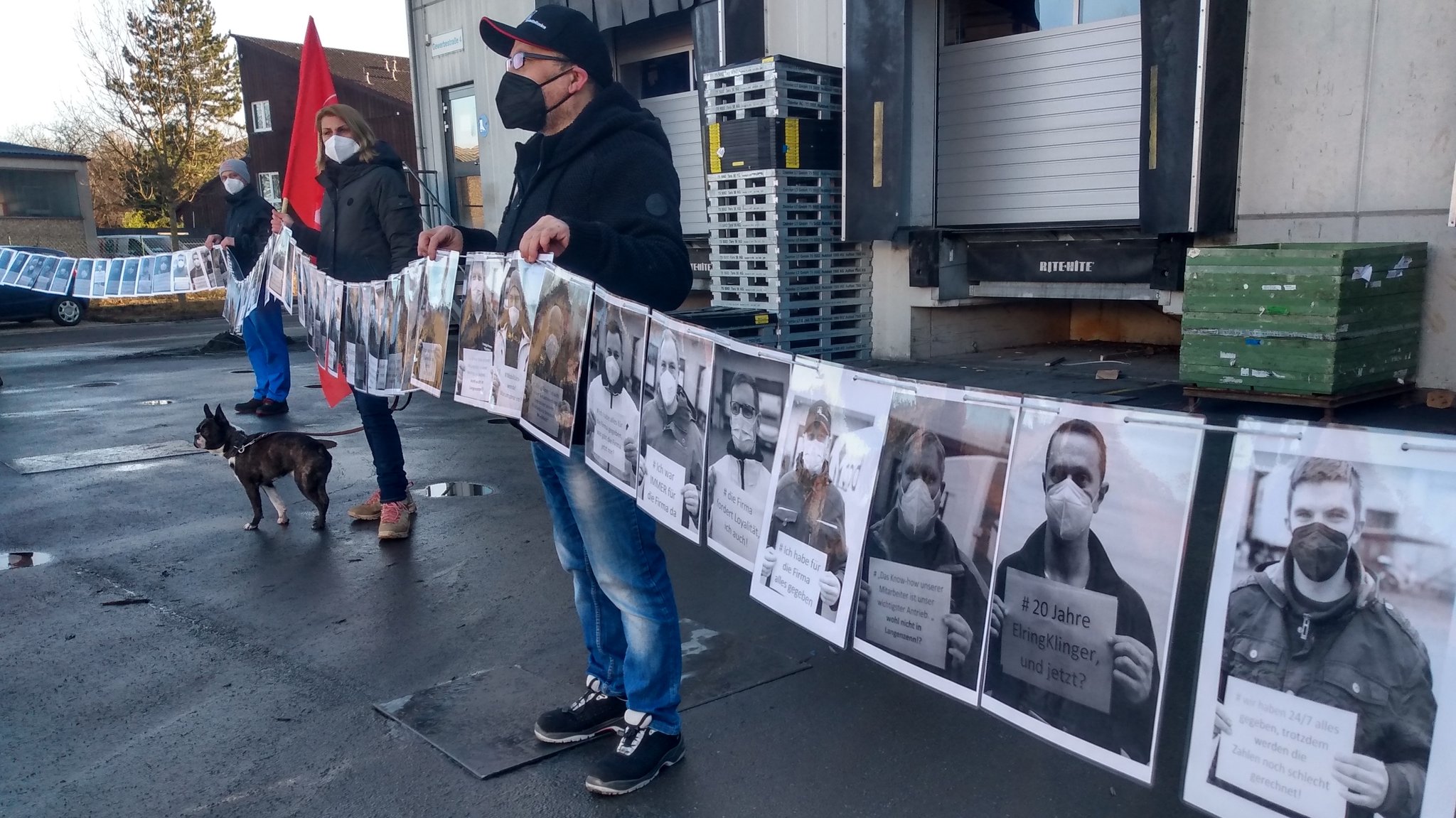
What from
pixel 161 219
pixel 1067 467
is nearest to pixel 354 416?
pixel 1067 467

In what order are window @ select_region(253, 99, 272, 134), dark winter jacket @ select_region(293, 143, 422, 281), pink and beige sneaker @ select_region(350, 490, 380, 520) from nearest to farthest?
dark winter jacket @ select_region(293, 143, 422, 281) < pink and beige sneaker @ select_region(350, 490, 380, 520) < window @ select_region(253, 99, 272, 134)

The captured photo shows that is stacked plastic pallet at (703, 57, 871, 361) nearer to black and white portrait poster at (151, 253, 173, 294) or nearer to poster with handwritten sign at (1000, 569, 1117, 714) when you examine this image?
black and white portrait poster at (151, 253, 173, 294)

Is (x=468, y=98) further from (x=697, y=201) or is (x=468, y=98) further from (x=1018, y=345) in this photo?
(x=1018, y=345)

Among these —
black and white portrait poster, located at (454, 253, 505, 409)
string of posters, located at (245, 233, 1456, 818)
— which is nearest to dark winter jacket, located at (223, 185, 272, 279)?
black and white portrait poster, located at (454, 253, 505, 409)

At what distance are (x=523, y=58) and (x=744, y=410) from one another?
4.20 ft

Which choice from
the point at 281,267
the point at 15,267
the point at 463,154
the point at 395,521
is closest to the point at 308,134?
the point at 281,267

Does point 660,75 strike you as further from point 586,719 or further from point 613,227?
point 586,719

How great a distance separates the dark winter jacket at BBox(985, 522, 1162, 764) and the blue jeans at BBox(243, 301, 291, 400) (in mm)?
8791

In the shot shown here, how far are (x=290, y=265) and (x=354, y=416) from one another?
3001 millimetres

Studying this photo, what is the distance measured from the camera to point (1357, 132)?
7.64 metres

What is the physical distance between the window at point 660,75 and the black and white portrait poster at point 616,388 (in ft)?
37.2

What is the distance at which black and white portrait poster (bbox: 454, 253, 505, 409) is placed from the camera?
3.48m

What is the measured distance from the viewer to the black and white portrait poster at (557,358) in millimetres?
3025

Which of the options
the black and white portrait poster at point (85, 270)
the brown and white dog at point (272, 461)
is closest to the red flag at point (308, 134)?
the brown and white dog at point (272, 461)
